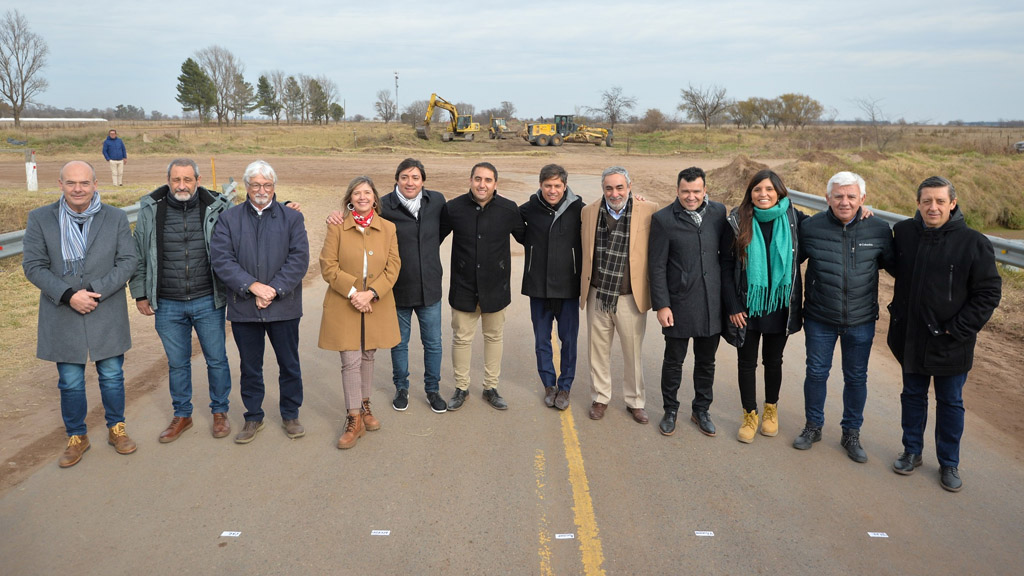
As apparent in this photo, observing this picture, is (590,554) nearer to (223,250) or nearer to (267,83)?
(223,250)

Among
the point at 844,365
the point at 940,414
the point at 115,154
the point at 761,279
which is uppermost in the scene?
the point at 115,154

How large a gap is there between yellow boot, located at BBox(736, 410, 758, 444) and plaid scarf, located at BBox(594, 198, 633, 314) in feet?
4.26

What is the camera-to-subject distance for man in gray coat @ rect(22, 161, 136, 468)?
4.68 m

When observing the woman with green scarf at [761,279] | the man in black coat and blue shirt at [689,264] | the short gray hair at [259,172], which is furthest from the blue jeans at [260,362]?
the woman with green scarf at [761,279]

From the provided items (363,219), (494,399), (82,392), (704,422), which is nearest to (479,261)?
(363,219)

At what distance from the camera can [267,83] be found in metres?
91.1

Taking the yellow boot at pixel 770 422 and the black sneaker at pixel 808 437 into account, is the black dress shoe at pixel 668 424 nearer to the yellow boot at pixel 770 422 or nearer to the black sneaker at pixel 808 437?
the yellow boot at pixel 770 422

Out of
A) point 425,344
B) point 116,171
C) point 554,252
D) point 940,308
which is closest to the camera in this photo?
point 940,308

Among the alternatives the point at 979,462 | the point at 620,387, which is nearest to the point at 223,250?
the point at 620,387

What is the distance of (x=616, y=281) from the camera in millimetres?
5516

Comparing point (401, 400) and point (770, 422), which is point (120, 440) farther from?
point (770, 422)

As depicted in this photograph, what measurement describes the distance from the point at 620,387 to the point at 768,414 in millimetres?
1458

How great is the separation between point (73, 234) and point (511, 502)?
3.43 meters

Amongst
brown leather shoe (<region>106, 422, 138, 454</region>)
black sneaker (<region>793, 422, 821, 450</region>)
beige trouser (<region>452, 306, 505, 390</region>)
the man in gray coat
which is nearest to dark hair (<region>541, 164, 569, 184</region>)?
beige trouser (<region>452, 306, 505, 390</region>)
